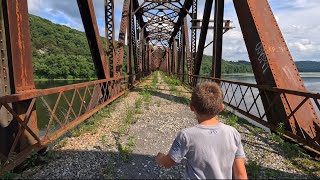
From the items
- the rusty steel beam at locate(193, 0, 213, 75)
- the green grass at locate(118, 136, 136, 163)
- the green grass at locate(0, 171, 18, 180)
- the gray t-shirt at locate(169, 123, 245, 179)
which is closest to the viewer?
the gray t-shirt at locate(169, 123, 245, 179)

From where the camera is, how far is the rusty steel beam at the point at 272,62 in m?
6.02

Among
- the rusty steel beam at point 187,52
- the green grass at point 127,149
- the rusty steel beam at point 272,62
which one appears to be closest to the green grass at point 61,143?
the green grass at point 127,149

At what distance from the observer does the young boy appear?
210 cm

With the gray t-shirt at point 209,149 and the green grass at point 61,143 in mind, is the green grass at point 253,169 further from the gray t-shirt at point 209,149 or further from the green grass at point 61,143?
the green grass at point 61,143

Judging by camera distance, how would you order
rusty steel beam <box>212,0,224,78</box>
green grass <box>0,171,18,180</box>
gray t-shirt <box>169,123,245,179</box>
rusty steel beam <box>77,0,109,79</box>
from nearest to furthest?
gray t-shirt <box>169,123,245,179</box> < green grass <box>0,171,18,180</box> < rusty steel beam <box>77,0,109,79</box> < rusty steel beam <box>212,0,224,78</box>

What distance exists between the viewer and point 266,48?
6.82 m

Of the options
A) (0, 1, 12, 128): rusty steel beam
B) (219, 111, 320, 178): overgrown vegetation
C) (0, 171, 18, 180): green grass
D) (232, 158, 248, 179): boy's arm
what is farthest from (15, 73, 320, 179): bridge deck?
(232, 158, 248, 179): boy's arm

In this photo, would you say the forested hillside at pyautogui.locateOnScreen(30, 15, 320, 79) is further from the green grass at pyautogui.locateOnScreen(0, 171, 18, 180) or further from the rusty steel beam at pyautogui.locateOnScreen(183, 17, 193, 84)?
the green grass at pyautogui.locateOnScreen(0, 171, 18, 180)

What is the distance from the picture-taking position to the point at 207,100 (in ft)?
6.91

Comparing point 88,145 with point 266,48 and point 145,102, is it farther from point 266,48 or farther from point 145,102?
point 145,102

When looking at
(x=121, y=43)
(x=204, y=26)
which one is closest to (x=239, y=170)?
(x=204, y=26)

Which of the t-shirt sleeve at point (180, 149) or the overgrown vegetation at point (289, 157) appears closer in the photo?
the t-shirt sleeve at point (180, 149)

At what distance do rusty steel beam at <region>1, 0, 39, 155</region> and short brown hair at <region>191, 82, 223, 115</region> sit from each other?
3.22 metres

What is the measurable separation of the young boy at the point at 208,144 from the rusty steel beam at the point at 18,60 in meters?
3.14
